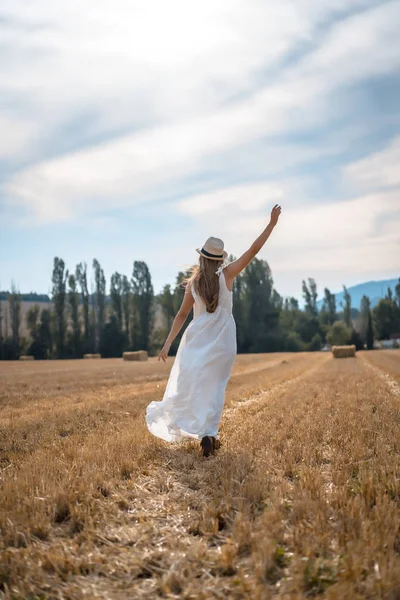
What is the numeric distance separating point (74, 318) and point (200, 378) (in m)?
63.0

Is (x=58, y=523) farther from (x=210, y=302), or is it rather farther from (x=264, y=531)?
(x=210, y=302)

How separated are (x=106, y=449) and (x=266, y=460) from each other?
1564 millimetres

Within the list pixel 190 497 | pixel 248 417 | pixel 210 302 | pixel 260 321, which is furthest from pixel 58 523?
pixel 260 321

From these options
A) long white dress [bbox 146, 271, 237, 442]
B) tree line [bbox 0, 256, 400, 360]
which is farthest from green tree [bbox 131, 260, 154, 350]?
long white dress [bbox 146, 271, 237, 442]

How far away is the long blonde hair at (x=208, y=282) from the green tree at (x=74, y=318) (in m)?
58.9

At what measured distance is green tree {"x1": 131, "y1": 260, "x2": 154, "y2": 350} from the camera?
2640 inches

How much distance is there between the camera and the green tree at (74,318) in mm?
64438

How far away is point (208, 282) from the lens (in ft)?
19.8

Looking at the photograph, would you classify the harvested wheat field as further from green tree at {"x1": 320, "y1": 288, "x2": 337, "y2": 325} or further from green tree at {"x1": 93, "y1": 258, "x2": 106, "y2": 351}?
green tree at {"x1": 320, "y1": 288, "x2": 337, "y2": 325}

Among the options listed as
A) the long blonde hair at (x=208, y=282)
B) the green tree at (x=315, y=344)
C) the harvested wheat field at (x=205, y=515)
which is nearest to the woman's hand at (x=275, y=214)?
the long blonde hair at (x=208, y=282)

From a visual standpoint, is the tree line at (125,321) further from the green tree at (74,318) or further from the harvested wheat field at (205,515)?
the harvested wheat field at (205,515)

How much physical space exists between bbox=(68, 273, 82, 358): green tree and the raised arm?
59.0 meters

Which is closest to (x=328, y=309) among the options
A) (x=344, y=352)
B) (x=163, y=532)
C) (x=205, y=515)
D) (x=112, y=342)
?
(x=112, y=342)

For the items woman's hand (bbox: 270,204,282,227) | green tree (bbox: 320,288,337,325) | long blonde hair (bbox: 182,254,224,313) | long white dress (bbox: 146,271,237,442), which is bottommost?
long white dress (bbox: 146,271,237,442)
